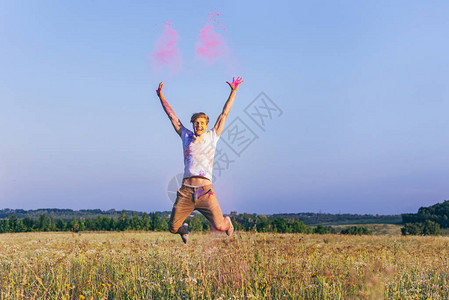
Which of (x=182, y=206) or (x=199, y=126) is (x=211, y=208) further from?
(x=199, y=126)

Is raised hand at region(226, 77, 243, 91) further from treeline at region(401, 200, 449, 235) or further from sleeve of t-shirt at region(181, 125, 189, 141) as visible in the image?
treeline at region(401, 200, 449, 235)

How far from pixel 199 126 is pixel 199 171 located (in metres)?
0.81

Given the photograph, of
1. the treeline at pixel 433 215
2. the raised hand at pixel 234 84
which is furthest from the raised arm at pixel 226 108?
the treeline at pixel 433 215

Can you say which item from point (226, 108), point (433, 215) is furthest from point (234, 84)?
point (433, 215)

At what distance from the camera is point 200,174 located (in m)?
6.39

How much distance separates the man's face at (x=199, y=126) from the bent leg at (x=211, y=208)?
1040 millimetres

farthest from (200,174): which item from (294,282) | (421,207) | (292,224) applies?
(421,207)

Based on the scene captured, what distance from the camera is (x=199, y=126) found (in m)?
6.59

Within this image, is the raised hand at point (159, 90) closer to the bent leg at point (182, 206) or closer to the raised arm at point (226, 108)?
the raised arm at point (226, 108)

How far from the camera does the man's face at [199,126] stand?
658 centimetres

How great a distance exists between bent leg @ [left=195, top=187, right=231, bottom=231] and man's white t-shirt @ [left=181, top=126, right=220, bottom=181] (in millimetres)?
299

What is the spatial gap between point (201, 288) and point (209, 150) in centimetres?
228

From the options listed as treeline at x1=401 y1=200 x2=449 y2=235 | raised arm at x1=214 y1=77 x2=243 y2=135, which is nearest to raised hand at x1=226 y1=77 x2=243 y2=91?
raised arm at x1=214 y1=77 x2=243 y2=135

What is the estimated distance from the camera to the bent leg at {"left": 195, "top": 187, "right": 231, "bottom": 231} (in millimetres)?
6406
